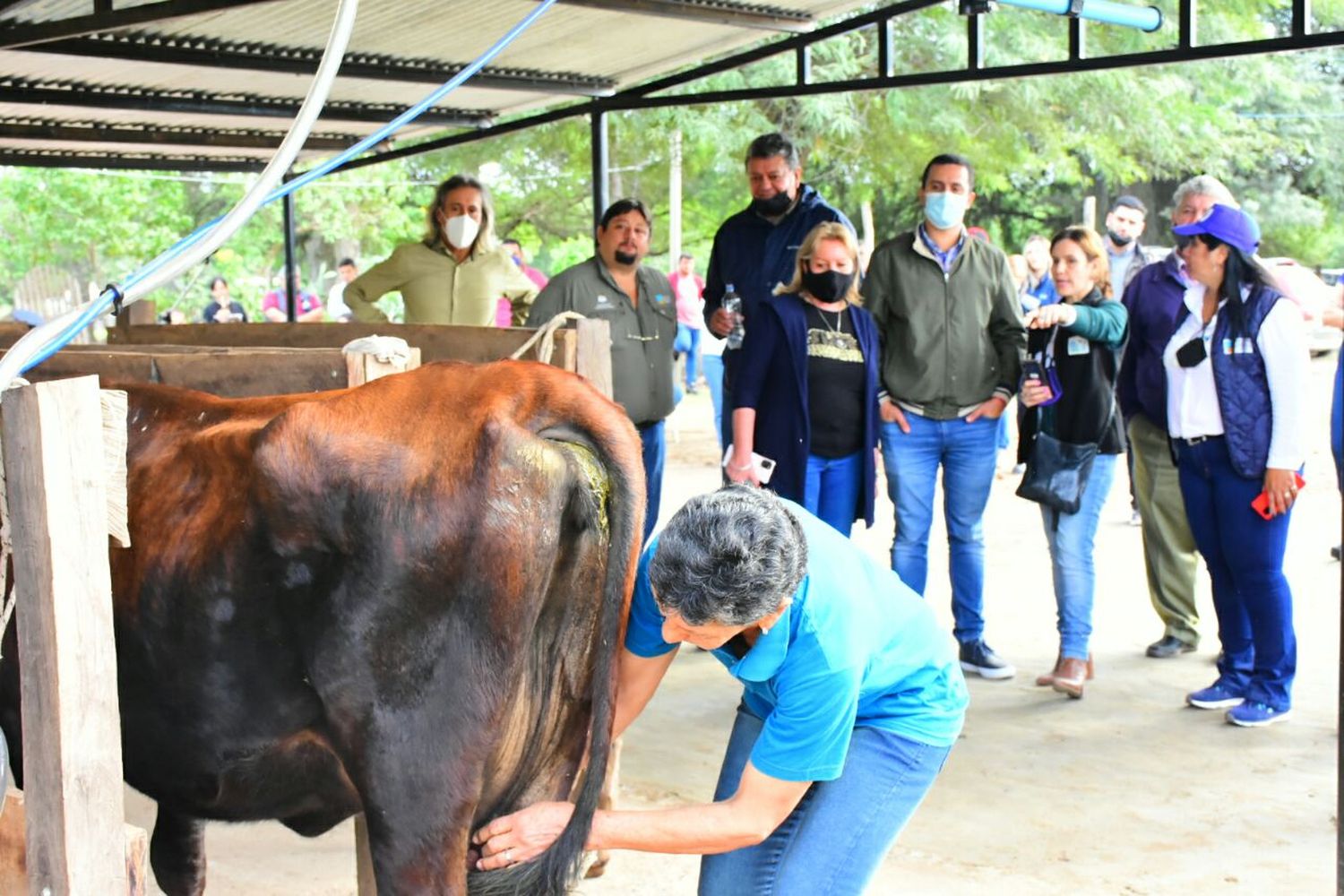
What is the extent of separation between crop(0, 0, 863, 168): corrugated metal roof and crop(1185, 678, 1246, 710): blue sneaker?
3.35m

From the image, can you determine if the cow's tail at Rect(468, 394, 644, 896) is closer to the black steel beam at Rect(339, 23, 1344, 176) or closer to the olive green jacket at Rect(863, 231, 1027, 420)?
the olive green jacket at Rect(863, 231, 1027, 420)

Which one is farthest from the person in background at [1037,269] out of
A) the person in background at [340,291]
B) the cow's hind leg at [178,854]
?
the cow's hind leg at [178,854]

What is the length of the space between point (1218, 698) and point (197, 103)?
541cm

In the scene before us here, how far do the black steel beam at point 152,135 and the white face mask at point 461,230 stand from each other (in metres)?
1.95

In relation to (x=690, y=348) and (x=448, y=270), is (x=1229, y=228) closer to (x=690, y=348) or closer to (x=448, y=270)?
(x=448, y=270)

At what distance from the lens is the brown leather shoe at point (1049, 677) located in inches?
233

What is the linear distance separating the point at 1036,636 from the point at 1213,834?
2415 millimetres

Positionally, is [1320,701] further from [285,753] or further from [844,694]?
[285,753]

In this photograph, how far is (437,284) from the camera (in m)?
6.37

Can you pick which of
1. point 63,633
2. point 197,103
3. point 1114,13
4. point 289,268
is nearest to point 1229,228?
point 1114,13

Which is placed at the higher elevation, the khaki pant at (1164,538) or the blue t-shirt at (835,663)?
the blue t-shirt at (835,663)

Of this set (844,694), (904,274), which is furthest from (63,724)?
(904,274)

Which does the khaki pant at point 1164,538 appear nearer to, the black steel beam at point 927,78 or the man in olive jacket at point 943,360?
the man in olive jacket at point 943,360

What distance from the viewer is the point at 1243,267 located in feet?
17.3
